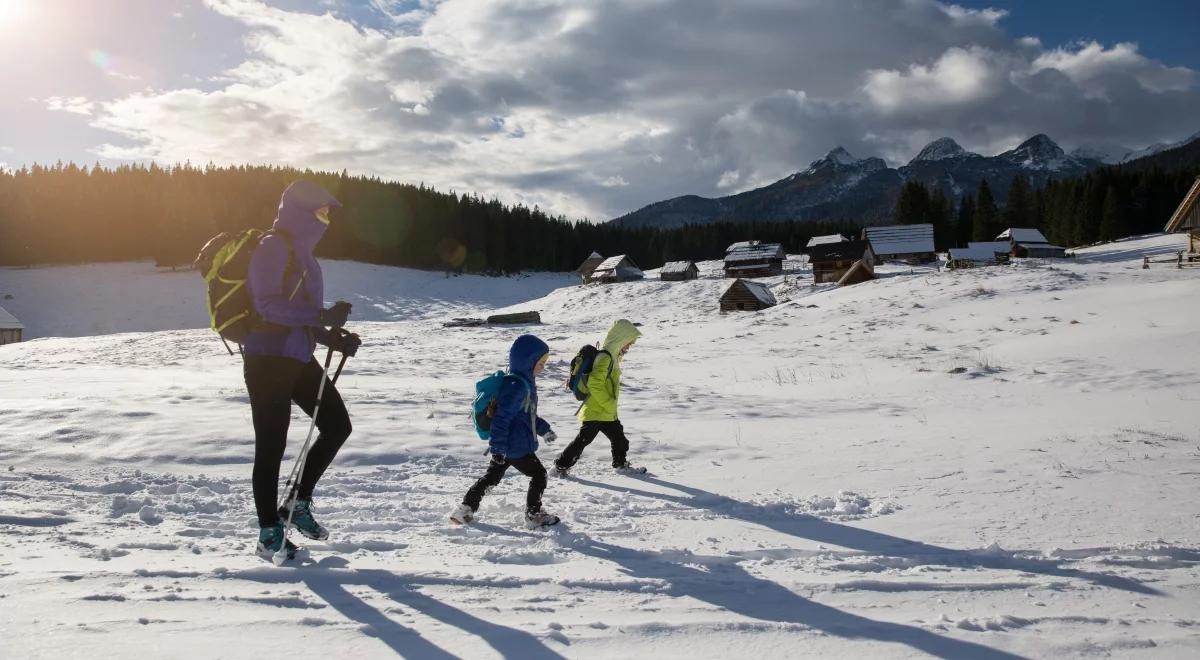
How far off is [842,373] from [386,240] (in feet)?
236

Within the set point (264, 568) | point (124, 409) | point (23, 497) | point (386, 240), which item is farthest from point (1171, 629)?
point (386, 240)

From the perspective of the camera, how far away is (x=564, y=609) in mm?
3102

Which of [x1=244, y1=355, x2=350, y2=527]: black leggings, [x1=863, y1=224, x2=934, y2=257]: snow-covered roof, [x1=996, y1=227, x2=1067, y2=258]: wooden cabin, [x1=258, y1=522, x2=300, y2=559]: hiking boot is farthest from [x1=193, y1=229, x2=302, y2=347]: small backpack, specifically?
[x1=996, y1=227, x2=1067, y2=258]: wooden cabin

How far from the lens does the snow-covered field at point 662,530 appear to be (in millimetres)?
2811

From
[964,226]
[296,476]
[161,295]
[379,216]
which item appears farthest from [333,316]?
[964,226]

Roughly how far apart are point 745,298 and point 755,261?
2502 cm

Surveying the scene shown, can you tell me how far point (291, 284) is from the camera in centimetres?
370

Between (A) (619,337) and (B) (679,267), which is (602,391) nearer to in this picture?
(A) (619,337)

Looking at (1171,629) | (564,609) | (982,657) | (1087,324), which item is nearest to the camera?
(982,657)

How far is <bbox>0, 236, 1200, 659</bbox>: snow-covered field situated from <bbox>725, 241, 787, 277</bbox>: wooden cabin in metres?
50.1

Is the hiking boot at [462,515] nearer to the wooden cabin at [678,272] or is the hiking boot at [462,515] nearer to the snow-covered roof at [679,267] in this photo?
the wooden cabin at [678,272]

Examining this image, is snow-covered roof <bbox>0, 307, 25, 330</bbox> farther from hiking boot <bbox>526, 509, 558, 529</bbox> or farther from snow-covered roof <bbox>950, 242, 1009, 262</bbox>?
snow-covered roof <bbox>950, 242, 1009, 262</bbox>

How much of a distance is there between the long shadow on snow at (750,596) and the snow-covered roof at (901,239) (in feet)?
202

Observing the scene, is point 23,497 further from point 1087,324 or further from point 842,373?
point 1087,324
